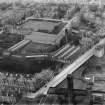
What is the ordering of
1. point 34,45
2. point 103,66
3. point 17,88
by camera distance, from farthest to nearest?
point 34,45, point 103,66, point 17,88

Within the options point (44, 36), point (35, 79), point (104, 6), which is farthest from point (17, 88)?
point (104, 6)

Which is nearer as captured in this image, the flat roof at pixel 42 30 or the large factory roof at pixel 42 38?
the large factory roof at pixel 42 38

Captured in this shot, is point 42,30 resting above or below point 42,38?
above

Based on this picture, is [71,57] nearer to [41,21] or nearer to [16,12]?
[41,21]

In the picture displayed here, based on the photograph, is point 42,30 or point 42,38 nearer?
point 42,38

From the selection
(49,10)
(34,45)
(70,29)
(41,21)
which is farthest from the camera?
(49,10)

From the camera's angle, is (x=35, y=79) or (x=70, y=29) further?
(x=70, y=29)

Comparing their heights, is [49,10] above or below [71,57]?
above

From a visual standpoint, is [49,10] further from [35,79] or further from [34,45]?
[35,79]

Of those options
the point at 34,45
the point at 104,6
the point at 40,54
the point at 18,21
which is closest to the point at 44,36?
the point at 34,45

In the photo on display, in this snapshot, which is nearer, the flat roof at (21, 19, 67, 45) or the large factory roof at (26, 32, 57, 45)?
the large factory roof at (26, 32, 57, 45)
